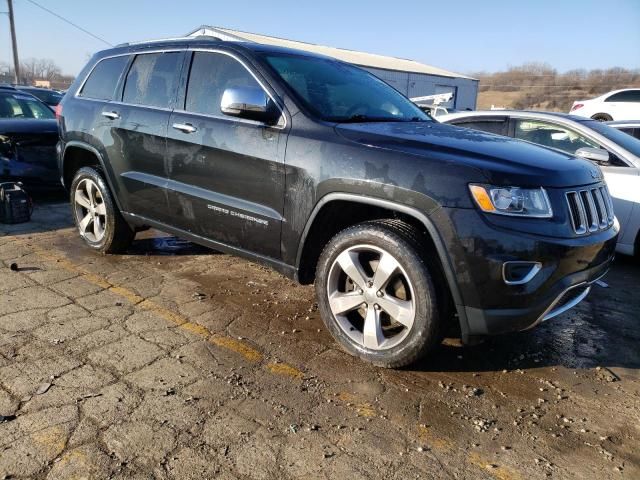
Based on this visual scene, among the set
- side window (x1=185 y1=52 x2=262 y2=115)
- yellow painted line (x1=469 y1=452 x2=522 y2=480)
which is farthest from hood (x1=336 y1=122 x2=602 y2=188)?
yellow painted line (x1=469 y1=452 x2=522 y2=480)

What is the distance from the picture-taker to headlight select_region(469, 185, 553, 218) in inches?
101

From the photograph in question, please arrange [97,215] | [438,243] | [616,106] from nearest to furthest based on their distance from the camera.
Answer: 1. [438,243]
2. [97,215]
3. [616,106]

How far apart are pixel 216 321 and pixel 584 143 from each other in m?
4.28

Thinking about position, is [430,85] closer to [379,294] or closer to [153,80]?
[153,80]

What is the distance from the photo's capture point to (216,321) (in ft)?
11.5

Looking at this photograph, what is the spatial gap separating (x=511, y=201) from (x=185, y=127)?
2346 millimetres

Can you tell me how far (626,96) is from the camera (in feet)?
50.0

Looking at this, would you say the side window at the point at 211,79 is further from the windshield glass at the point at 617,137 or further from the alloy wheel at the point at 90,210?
the windshield glass at the point at 617,137

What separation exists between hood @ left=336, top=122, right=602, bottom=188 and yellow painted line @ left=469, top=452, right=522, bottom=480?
1279 mm

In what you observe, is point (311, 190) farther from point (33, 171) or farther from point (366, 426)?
point (33, 171)

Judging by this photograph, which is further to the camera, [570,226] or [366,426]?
[570,226]

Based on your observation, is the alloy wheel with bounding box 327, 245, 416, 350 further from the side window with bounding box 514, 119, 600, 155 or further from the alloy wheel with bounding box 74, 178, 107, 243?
the side window with bounding box 514, 119, 600, 155

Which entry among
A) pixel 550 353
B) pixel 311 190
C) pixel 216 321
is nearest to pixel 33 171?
pixel 216 321

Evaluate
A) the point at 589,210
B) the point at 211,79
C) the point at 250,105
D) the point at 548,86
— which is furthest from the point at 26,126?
the point at 548,86
